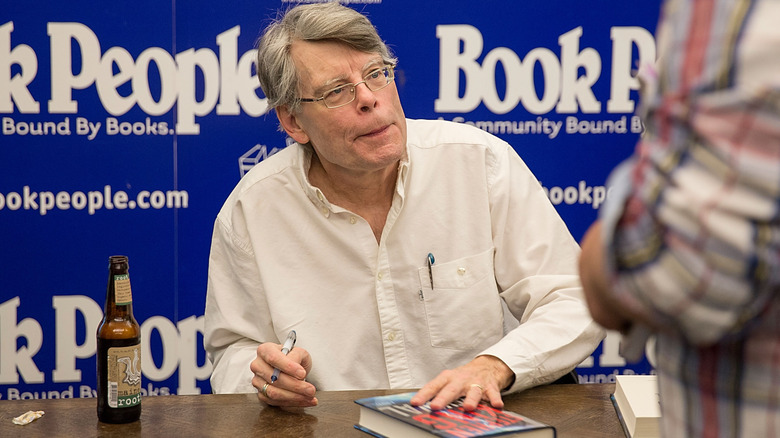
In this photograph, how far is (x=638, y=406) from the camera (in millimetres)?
1225

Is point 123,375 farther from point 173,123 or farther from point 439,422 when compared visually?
point 173,123

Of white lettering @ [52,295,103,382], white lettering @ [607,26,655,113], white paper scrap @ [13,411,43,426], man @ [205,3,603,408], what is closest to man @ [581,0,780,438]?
white paper scrap @ [13,411,43,426]

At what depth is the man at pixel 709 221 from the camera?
521 millimetres

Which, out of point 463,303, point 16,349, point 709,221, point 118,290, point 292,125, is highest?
point 292,125

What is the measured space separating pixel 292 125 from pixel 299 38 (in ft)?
0.71

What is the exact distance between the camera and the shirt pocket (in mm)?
1910

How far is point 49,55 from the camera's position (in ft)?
8.75

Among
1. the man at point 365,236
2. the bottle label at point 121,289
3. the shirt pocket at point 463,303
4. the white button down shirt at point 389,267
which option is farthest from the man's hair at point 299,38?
the bottle label at point 121,289

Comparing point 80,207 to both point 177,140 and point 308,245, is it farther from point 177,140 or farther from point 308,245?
point 308,245

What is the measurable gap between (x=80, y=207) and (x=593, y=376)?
185 cm

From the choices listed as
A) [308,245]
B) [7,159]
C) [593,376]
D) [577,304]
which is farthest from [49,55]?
[593,376]

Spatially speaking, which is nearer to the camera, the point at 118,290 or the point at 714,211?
the point at 714,211

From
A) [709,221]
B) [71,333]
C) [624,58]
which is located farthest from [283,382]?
[624,58]

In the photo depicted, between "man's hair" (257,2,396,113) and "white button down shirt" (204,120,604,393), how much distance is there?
0.18 metres
